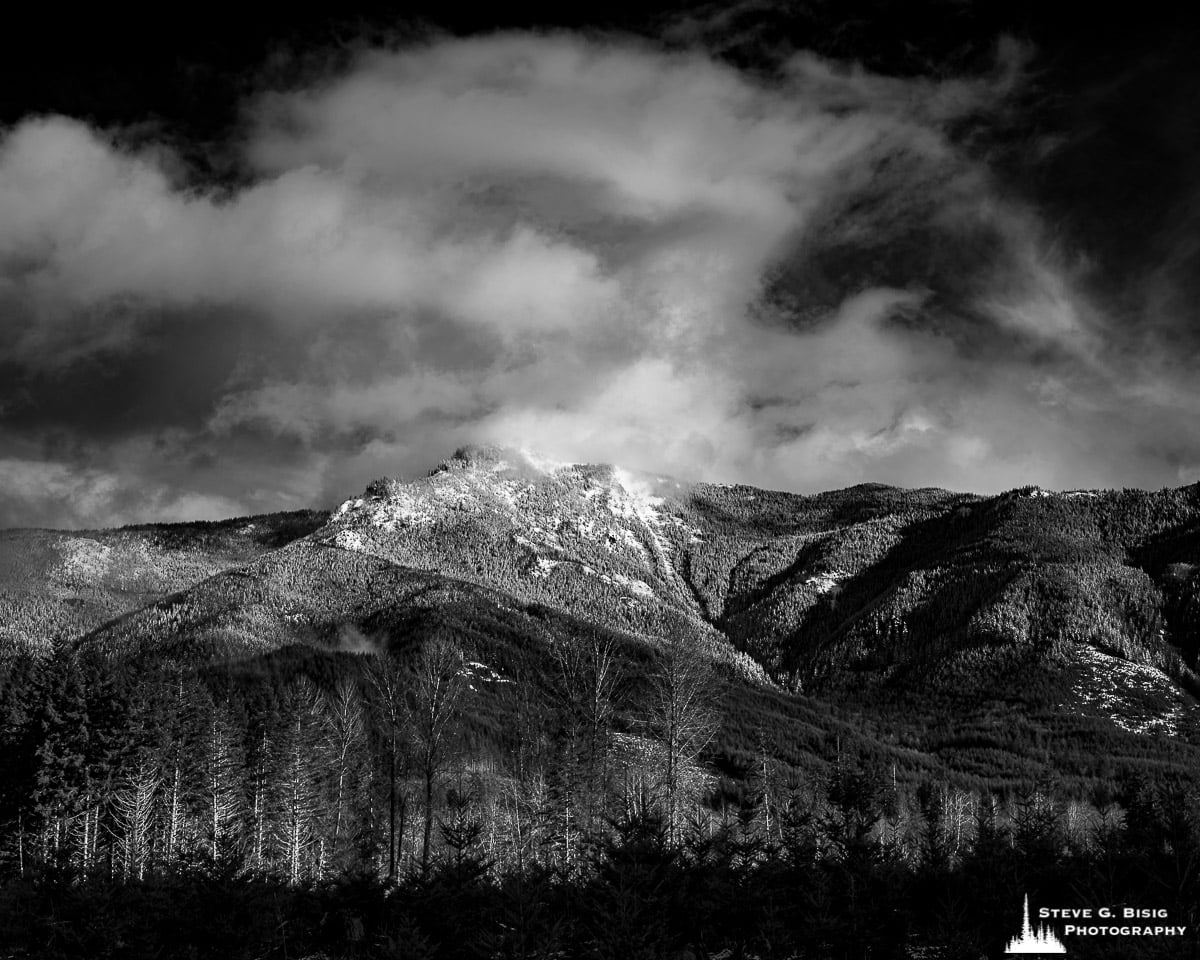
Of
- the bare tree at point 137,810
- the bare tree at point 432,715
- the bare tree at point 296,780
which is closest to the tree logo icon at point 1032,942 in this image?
the bare tree at point 432,715

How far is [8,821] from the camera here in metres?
48.4

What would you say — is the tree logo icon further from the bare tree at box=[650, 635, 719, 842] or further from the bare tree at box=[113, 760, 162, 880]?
the bare tree at box=[113, 760, 162, 880]

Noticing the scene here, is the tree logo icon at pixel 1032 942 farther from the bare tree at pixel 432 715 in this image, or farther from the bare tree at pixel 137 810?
the bare tree at pixel 137 810

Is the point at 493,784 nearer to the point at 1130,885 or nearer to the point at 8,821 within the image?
the point at 8,821

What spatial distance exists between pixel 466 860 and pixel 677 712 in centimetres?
1800

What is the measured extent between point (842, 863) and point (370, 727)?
285 ft

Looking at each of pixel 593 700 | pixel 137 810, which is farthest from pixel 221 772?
pixel 593 700

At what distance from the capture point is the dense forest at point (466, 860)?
19734mm

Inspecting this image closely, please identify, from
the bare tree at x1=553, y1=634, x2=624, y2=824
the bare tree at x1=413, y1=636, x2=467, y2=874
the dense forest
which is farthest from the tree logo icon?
the bare tree at x1=413, y1=636, x2=467, y2=874

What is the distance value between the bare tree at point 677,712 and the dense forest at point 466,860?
0.17 m

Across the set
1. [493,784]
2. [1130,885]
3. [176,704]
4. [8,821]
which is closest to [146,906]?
[1130,885]

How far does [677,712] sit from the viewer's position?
38.0 m

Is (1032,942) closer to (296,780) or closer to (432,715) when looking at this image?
(432,715)

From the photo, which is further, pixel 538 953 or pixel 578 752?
pixel 578 752
